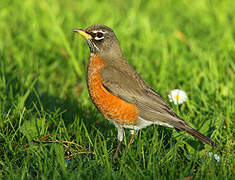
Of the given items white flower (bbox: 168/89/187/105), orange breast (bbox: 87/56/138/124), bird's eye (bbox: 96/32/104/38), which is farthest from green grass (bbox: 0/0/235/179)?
bird's eye (bbox: 96/32/104/38)

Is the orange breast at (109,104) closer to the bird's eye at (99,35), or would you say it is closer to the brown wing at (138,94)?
the brown wing at (138,94)

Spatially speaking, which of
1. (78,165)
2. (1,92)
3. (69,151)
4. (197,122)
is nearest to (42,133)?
(69,151)

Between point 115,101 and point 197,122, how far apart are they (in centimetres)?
113

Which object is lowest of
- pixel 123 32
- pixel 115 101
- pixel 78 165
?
pixel 78 165

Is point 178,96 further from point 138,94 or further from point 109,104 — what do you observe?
point 109,104

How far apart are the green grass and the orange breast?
0.24m

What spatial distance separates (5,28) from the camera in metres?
7.14

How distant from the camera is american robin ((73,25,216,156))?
4332mm

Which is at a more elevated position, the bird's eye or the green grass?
the bird's eye

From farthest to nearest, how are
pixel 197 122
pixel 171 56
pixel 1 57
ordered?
pixel 171 56 → pixel 1 57 → pixel 197 122

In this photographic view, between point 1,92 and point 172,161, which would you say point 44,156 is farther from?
point 1,92

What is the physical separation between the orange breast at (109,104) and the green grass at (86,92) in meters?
0.24

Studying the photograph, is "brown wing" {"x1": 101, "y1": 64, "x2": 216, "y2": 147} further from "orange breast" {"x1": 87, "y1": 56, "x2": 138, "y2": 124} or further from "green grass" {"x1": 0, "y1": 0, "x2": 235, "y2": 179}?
"green grass" {"x1": 0, "y1": 0, "x2": 235, "y2": 179}

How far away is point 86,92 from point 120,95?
1442 millimetres
